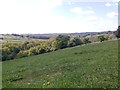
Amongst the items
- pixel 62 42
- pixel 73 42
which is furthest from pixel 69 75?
pixel 62 42

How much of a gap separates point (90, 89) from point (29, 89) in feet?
13.0

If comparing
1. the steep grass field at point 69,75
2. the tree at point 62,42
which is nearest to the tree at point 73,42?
the tree at point 62,42

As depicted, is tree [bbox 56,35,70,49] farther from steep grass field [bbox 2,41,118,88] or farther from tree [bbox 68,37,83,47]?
steep grass field [bbox 2,41,118,88]

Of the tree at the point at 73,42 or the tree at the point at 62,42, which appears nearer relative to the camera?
the tree at the point at 73,42

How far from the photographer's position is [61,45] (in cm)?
9912

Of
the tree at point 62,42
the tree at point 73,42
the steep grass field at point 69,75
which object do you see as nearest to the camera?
the steep grass field at point 69,75

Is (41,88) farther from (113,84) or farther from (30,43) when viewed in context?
(30,43)

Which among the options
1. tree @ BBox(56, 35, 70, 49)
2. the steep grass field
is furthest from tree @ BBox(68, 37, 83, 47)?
the steep grass field

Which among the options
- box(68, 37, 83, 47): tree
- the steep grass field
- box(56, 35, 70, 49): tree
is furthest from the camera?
box(56, 35, 70, 49): tree

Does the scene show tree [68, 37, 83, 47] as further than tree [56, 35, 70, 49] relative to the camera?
No

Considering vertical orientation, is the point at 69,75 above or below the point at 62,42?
below

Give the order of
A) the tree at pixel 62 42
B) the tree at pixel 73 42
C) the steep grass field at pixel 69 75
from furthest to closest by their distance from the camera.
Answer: the tree at pixel 62 42 < the tree at pixel 73 42 < the steep grass field at pixel 69 75

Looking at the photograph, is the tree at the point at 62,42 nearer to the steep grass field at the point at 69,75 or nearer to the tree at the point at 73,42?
the tree at the point at 73,42

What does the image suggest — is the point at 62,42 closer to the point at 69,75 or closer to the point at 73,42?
the point at 73,42
